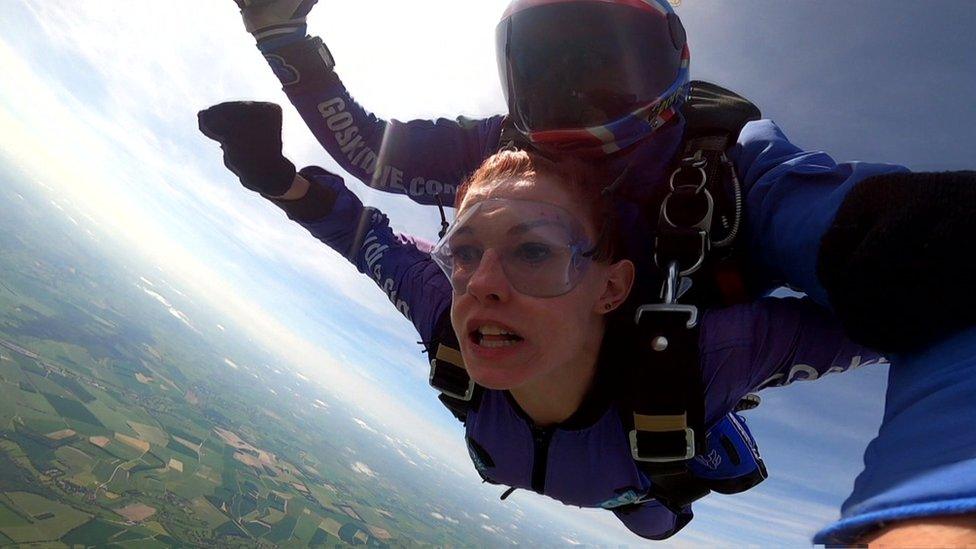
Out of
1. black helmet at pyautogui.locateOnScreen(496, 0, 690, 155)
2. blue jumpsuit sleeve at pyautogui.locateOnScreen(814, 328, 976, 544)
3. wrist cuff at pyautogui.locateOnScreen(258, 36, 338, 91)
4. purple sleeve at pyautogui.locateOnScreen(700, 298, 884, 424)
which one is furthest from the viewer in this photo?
wrist cuff at pyautogui.locateOnScreen(258, 36, 338, 91)

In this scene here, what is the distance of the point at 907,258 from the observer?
0.74 meters

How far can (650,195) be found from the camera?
1.56 m

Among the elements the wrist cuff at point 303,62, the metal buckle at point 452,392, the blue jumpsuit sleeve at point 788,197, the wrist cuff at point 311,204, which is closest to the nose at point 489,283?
the metal buckle at point 452,392

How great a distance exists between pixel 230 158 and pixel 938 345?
2.16 meters

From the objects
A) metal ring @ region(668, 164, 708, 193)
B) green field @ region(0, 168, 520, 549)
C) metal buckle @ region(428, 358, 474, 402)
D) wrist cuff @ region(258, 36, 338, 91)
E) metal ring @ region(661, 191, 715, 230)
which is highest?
wrist cuff @ region(258, 36, 338, 91)

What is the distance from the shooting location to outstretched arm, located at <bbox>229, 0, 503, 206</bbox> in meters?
2.04

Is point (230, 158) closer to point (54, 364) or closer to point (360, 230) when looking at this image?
point (360, 230)

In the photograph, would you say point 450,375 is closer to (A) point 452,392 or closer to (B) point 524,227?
(A) point 452,392

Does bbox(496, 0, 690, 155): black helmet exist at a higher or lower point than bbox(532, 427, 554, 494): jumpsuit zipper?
higher

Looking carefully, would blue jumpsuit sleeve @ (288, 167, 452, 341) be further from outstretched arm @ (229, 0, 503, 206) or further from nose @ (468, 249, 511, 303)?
nose @ (468, 249, 511, 303)

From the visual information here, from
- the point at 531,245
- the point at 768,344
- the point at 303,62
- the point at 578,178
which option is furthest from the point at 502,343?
the point at 303,62

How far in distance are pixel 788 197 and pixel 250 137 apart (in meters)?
1.85

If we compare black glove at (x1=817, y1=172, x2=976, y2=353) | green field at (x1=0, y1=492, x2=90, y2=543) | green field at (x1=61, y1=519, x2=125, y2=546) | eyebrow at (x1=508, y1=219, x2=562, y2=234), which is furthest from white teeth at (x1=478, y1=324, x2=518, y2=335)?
green field at (x1=61, y1=519, x2=125, y2=546)

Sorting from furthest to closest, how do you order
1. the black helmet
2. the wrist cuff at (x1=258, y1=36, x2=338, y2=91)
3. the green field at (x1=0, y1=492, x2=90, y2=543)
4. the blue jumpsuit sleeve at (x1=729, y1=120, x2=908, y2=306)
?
1. the green field at (x1=0, y1=492, x2=90, y2=543)
2. the wrist cuff at (x1=258, y1=36, x2=338, y2=91)
3. the black helmet
4. the blue jumpsuit sleeve at (x1=729, y1=120, x2=908, y2=306)
